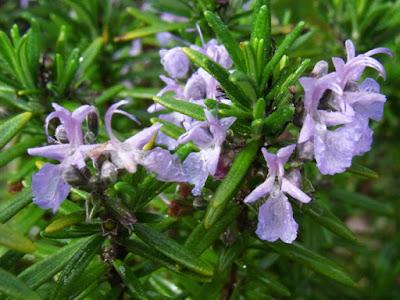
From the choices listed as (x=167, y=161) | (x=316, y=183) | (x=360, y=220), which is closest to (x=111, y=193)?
(x=167, y=161)

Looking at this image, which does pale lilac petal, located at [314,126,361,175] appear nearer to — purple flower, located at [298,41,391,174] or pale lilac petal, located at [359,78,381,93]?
purple flower, located at [298,41,391,174]

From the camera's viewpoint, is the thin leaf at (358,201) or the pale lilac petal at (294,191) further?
the thin leaf at (358,201)

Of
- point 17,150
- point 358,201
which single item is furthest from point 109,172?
point 358,201

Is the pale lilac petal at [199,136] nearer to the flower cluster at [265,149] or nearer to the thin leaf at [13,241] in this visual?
the flower cluster at [265,149]

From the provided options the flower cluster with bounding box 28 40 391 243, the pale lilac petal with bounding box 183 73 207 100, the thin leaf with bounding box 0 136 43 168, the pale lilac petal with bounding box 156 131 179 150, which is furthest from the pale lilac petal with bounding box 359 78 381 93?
the thin leaf with bounding box 0 136 43 168

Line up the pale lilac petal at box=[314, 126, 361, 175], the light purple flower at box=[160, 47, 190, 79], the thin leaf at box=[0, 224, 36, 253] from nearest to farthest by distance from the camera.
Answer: the thin leaf at box=[0, 224, 36, 253]
the pale lilac petal at box=[314, 126, 361, 175]
the light purple flower at box=[160, 47, 190, 79]

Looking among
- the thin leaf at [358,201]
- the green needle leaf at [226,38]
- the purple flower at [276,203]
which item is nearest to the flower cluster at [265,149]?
the purple flower at [276,203]
